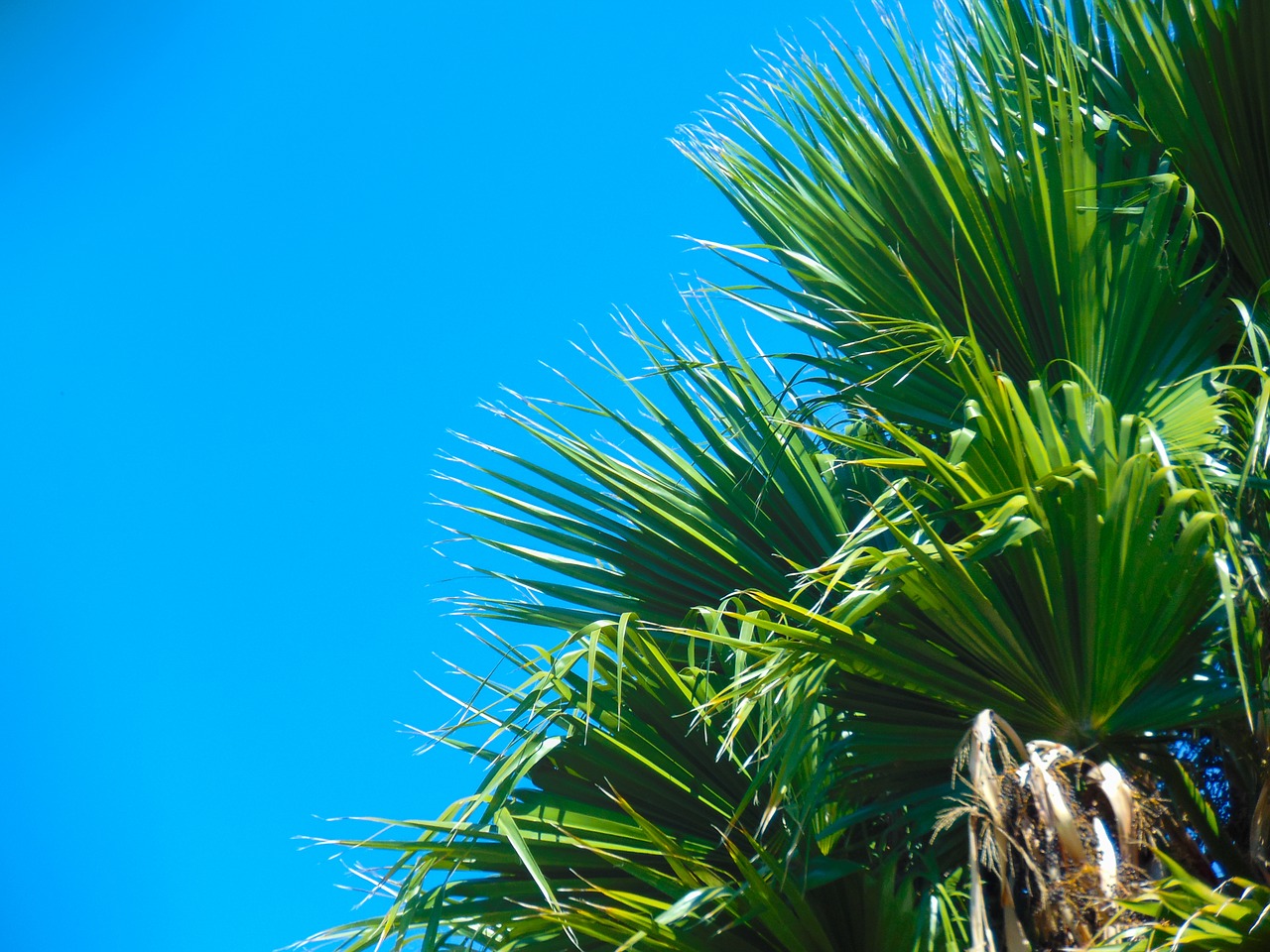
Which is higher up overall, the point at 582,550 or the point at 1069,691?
the point at 582,550

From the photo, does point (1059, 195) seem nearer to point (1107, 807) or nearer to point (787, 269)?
point (787, 269)

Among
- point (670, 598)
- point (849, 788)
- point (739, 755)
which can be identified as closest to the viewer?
point (849, 788)

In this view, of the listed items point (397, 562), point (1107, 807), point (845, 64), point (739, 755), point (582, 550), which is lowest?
point (1107, 807)

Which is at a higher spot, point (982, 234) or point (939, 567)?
point (982, 234)

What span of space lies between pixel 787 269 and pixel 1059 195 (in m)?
0.63

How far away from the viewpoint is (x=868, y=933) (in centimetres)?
196

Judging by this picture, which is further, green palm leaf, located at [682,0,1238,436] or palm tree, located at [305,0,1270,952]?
green palm leaf, located at [682,0,1238,436]

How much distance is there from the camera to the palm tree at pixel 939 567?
171 centimetres

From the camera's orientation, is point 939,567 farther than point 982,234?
No

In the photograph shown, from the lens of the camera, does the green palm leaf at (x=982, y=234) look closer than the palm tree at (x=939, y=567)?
No

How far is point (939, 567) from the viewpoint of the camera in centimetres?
172

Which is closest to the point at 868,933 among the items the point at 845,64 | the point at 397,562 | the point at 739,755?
the point at 739,755

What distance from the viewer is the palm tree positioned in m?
1.71

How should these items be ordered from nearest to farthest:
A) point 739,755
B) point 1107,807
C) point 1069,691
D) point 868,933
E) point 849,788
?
point 1107,807 → point 1069,691 → point 868,933 → point 849,788 → point 739,755
